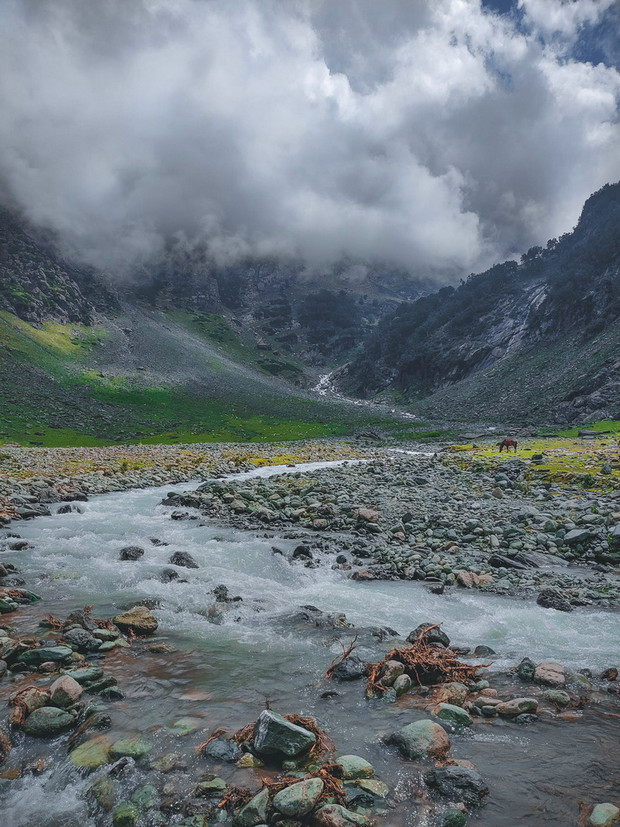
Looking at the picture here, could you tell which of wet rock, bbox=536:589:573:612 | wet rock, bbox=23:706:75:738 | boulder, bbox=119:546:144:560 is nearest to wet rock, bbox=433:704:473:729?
wet rock, bbox=23:706:75:738

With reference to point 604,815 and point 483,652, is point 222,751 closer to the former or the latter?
point 604,815

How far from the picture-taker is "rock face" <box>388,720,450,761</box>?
20.5 feet

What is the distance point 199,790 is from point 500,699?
17.8 feet

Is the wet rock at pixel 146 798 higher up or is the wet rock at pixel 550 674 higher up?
the wet rock at pixel 550 674

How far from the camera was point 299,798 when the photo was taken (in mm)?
5152

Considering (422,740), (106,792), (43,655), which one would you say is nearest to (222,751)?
(106,792)

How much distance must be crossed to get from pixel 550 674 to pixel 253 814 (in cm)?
624

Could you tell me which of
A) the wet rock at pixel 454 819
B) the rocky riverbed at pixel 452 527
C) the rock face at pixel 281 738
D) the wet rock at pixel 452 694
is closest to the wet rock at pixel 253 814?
the rock face at pixel 281 738

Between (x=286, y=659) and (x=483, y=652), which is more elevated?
(x=483, y=652)

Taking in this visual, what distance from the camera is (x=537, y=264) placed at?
194125mm

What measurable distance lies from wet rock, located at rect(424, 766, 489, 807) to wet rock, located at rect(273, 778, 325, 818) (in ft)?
5.32

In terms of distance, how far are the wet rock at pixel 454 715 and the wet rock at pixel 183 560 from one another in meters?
10.9

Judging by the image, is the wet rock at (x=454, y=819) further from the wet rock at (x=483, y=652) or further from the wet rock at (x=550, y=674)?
the wet rock at (x=483, y=652)

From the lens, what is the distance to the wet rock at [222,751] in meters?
6.17
